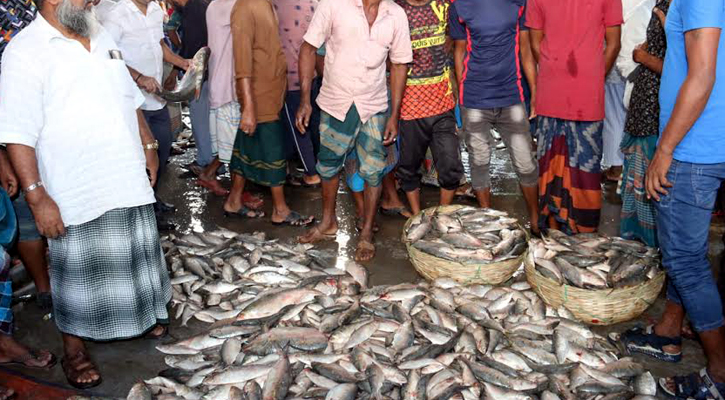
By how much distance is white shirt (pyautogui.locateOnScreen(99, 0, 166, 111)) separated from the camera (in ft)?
16.4

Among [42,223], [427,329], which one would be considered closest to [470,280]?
[427,329]

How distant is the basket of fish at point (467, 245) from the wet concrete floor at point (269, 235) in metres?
0.37

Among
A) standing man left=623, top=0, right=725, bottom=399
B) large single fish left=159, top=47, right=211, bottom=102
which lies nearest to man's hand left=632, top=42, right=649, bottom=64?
standing man left=623, top=0, right=725, bottom=399

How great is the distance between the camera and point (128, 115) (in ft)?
11.1

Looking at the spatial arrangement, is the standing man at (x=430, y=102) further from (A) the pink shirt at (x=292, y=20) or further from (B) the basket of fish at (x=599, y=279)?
(B) the basket of fish at (x=599, y=279)

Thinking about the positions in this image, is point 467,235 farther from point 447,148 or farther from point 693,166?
point 693,166

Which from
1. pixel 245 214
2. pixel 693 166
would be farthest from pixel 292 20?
pixel 693 166

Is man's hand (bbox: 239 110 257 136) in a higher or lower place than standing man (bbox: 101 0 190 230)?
lower

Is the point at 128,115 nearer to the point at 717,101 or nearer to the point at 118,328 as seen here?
the point at 118,328

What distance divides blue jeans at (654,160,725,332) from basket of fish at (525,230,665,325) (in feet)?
1.54

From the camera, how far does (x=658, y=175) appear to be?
313cm

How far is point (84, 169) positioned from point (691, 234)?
3.18 metres

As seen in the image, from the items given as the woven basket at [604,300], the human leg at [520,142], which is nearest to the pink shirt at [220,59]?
the human leg at [520,142]

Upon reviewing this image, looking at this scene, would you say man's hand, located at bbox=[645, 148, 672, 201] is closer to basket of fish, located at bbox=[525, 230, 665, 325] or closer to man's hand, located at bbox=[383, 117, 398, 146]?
basket of fish, located at bbox=[525, 230, 665, 325]
